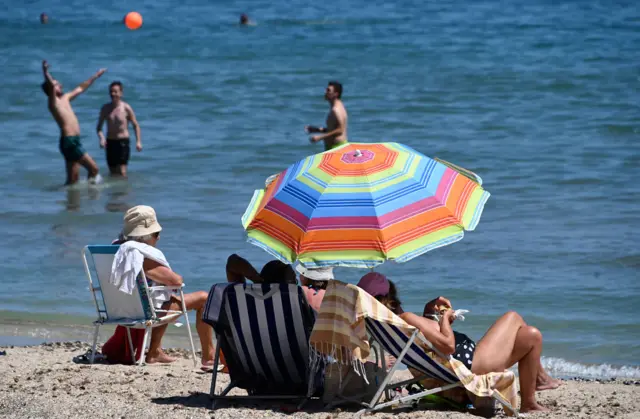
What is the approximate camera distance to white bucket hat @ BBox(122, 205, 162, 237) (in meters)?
5.53

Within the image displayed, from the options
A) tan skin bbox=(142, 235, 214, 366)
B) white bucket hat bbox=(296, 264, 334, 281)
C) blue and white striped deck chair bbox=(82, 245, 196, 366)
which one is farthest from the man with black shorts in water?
white bucket hat bbox=(296, 264, 334, 281)

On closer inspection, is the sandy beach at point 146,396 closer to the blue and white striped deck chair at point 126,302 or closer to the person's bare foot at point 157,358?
the person's bare foot at point 157,358

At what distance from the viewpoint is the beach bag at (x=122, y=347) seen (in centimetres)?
581

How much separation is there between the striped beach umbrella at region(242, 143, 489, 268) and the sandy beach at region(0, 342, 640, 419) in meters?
0.79

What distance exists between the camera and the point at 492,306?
7875mm

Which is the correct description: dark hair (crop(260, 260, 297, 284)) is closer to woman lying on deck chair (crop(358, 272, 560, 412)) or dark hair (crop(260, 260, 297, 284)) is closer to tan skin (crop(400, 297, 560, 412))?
woman lying on deck chair (crop(358, 272, 560, 412))

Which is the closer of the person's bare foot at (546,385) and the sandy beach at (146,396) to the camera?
the sandy beach at (146,396)

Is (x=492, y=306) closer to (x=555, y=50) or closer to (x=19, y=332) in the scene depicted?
(x=19, y=332)

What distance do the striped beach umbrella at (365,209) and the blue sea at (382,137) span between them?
8.20 feet

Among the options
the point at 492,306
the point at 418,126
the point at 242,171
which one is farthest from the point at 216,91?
the point at 492,306

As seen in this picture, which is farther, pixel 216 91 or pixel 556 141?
pixel 216 91

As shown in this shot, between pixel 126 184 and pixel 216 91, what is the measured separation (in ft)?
24.0

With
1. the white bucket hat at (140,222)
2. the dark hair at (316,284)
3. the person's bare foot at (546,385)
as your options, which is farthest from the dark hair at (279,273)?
the person's bare foot at (546,385)

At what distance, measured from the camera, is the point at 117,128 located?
1256 cm
